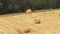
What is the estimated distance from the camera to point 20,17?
6.08 metres

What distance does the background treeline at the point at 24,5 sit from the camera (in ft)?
22.8

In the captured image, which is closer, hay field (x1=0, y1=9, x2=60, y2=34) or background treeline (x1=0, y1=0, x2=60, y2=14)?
hay field (x1=0, y1=9, x2=60, y2=34)

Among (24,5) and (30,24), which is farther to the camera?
(24,5)

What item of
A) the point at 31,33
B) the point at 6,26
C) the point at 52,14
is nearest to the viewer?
the point at 31,33

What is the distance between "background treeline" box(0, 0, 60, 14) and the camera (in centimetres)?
696

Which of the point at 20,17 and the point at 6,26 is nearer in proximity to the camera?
the point at 6,26

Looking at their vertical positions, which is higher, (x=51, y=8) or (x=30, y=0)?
(x=30, y=0)

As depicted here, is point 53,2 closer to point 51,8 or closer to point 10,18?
point 51,8

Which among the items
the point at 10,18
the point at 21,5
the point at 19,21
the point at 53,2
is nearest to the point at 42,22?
the point at 19,21

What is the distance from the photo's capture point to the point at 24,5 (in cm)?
728

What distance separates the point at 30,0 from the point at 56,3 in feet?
4.38

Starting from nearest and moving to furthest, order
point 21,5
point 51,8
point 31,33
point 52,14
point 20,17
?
point 31,33 < point 20,17 < point 52,14 < point 21,5 < point 51,8

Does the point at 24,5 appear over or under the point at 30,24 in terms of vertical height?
over

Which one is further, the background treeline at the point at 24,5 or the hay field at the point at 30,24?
the background treeline at the point at 24,5
